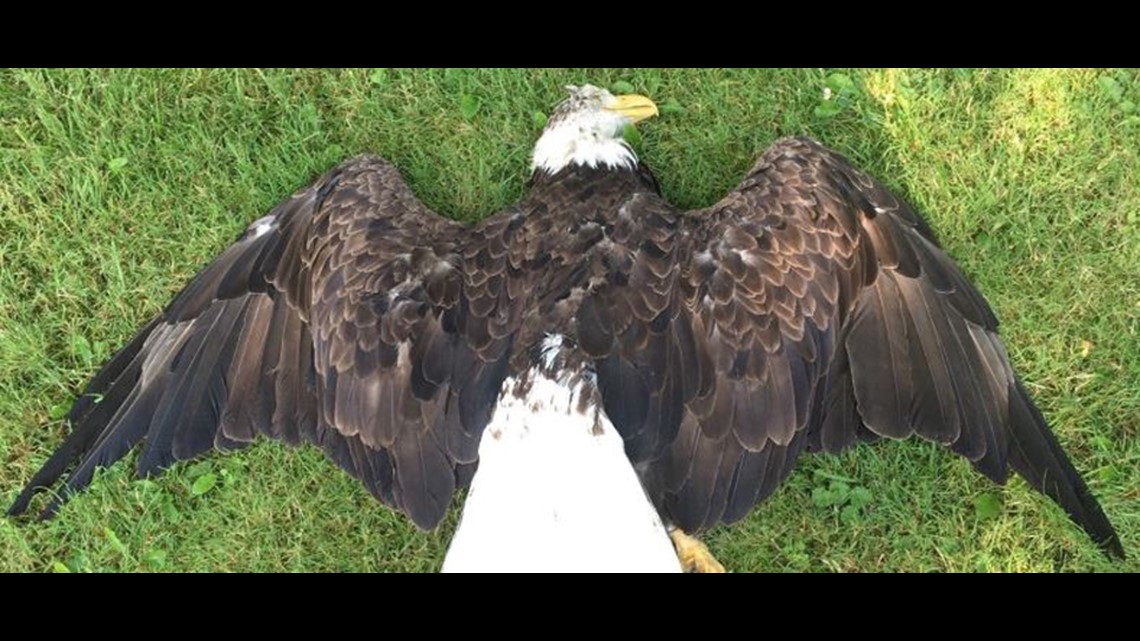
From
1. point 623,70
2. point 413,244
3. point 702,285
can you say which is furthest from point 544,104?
point 702,285

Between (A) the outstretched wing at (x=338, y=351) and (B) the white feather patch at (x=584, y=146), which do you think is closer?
(A) the outstretched wing at (x=338, y=351)

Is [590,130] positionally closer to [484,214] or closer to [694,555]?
[484,214]

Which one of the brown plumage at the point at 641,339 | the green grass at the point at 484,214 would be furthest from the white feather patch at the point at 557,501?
the green grass at the point at 484,214

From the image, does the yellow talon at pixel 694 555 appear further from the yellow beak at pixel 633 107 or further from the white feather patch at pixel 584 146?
the yellow beak at pixel 633 107

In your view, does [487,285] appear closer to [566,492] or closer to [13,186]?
[566,492]

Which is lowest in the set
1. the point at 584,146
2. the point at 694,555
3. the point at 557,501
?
the point at 694,555

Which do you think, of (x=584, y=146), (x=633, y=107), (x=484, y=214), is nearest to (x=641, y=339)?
(x=584, y=146)
